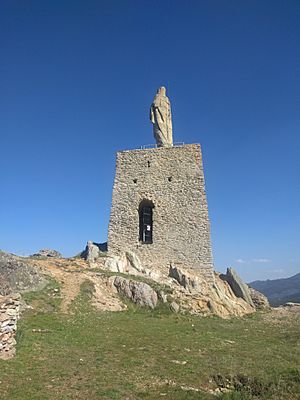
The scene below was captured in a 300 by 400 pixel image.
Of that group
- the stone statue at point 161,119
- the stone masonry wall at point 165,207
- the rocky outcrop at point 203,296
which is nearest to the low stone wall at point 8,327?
the rocky outcrop at point 203,296

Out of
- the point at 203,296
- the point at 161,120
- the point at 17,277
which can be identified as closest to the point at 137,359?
the point at 17,277

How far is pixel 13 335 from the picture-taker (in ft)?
45.0

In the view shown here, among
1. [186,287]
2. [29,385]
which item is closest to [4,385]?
[29,385]

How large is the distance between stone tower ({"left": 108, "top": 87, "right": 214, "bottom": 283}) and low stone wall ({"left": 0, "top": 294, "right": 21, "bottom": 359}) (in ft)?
56.0

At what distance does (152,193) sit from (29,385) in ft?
77.5

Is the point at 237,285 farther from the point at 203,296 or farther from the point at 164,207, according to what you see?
the point at 164,207

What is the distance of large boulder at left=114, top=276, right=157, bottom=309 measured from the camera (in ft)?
77.6

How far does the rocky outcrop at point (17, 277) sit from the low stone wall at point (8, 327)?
576 cm

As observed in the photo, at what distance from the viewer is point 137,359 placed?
12.9 metres

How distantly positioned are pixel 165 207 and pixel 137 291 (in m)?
9.93

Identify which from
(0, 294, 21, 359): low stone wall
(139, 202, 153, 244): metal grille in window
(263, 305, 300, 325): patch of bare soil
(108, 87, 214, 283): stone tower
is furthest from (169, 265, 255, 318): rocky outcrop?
(0, 294, 21, 359): low stone wall

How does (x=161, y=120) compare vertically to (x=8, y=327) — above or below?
above

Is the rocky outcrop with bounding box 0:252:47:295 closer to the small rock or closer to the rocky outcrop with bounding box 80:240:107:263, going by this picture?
the rocky outcrop with bounding box 80:240:107:263

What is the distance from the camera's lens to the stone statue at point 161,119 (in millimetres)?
35344
